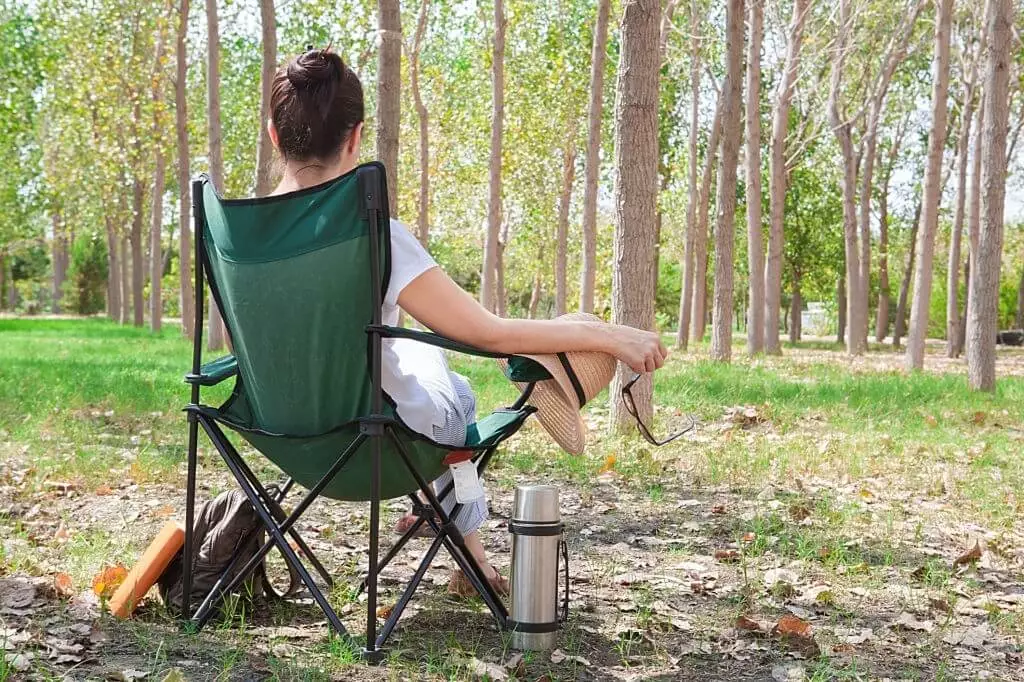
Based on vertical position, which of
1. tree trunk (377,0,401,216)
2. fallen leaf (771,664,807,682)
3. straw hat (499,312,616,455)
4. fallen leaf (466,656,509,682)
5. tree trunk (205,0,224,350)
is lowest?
fallen leaf (771,664,807,682)

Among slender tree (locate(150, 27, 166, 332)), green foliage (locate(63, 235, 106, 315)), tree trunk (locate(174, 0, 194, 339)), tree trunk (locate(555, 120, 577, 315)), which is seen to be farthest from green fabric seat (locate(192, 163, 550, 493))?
green foliage (locate(63, 235, 106, 315))

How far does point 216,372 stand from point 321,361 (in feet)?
2.16

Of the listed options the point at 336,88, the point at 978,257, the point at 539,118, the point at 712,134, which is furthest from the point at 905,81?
the point at 336,88

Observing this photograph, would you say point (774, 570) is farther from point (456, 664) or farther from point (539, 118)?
point (539, 118)

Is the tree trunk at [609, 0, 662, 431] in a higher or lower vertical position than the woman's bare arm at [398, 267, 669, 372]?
higher

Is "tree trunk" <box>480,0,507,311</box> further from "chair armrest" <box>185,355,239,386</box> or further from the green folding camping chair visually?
the green folding camping chair

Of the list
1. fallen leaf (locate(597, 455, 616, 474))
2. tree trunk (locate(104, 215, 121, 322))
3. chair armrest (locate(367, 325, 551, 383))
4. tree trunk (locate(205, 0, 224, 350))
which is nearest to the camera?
chair armrest (locate(367, 325, 551, 383))

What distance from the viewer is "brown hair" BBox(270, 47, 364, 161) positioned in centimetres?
274

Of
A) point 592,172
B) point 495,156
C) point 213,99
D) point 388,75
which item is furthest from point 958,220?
point 388,75

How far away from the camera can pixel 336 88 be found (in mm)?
2756

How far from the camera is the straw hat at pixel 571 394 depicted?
2.79 m

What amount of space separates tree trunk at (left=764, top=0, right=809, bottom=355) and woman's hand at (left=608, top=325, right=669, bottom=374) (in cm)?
1565

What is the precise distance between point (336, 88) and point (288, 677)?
1538mm

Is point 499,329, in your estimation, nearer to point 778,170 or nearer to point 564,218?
point 778,170
